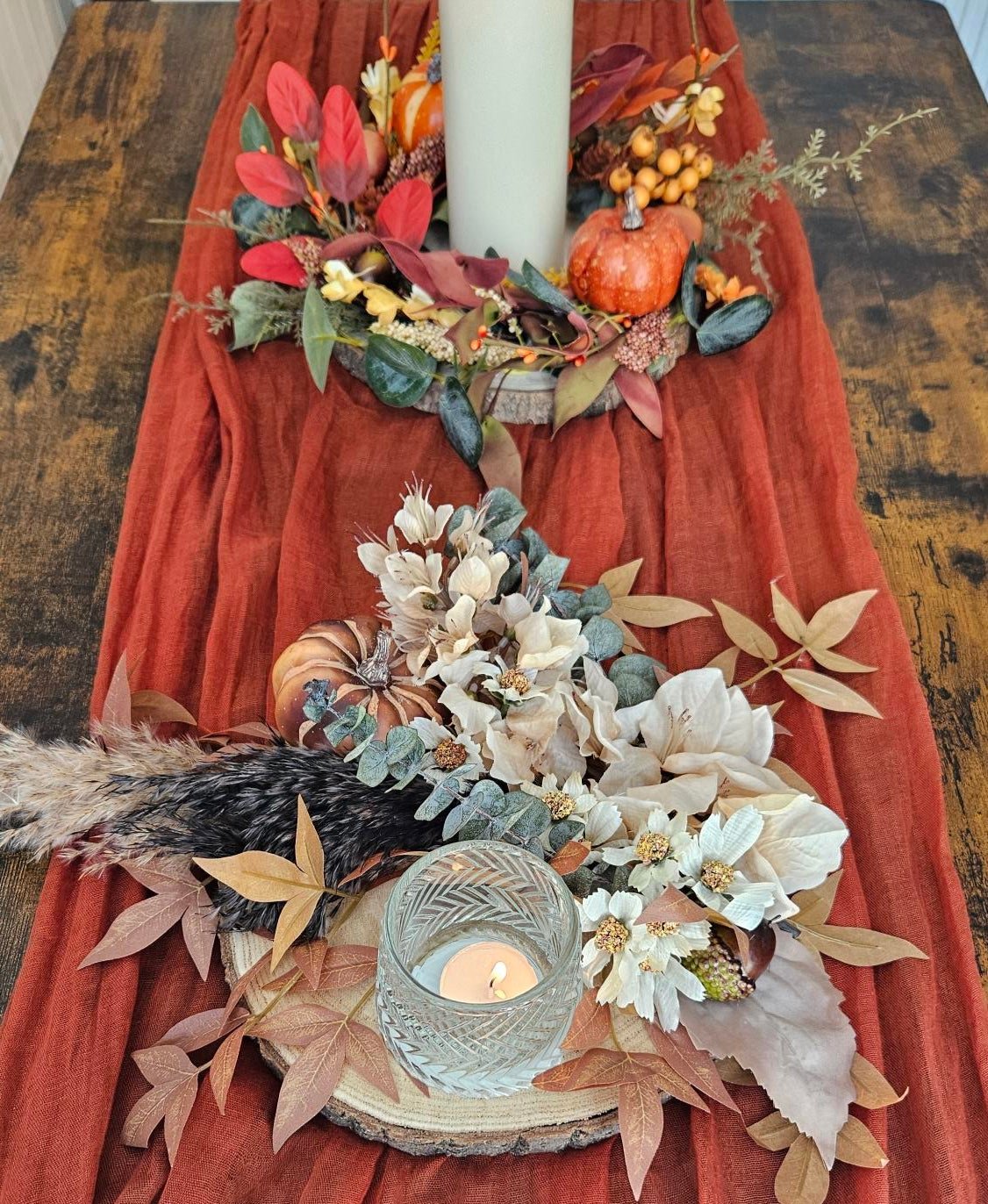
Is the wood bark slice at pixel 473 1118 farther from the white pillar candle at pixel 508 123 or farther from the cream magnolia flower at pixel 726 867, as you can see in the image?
the white pillar candle at pixel 508 123

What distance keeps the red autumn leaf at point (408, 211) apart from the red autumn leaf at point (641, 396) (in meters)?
0.16

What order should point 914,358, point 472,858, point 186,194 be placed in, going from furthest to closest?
point 186,194 → point 914,358 → point 472,858

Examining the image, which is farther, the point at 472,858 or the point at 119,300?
the point at 119,300

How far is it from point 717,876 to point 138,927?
0.82 feet

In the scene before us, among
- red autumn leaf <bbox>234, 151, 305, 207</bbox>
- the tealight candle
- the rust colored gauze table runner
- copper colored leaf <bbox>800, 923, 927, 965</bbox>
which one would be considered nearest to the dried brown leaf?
the rust colored gauze table runner

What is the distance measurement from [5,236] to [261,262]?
31 centimetres

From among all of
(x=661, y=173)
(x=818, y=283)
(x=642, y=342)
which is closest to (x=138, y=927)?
(x=642, y=342)

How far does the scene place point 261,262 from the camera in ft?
2.53

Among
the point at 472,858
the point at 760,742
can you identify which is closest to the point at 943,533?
the point at 760,742

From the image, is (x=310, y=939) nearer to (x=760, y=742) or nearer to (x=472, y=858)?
(x=472, y=858)

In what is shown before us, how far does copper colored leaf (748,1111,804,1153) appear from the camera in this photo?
0.46m

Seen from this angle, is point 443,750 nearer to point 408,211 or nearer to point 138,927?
point 138,927

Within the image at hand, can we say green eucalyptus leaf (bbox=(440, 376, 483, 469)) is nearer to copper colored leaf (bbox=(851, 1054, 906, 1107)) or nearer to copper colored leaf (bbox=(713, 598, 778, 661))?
copper colored leaf (bbox=(713, 598, 778, 661))

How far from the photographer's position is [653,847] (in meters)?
0.46
